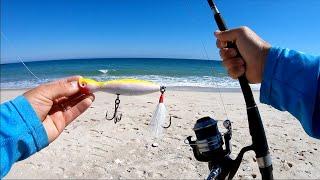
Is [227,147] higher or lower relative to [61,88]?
lower

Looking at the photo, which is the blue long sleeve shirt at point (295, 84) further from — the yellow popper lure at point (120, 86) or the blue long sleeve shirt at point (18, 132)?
the blue long sleeve shirt at point (18, 132)

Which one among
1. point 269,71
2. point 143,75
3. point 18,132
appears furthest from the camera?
point 143,75

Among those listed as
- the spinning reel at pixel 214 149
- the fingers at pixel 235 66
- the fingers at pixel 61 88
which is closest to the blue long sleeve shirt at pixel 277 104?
the fingers at pixel 61 88

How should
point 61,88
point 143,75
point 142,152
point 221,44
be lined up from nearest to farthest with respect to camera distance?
point 61,88
point 221,44
point 142,152
point 143,75

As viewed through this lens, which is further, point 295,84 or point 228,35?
point 228,35

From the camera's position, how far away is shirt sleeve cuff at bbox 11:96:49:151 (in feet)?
4.66

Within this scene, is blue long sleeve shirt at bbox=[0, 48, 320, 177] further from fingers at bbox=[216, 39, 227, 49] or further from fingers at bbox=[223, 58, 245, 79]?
fingers at bbox=[216, 39, 227, 49]

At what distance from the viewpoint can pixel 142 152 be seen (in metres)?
5.22

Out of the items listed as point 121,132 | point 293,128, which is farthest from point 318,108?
point 293,128

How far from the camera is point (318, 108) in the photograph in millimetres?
1371

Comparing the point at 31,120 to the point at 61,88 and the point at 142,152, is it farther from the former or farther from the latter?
the point at 142,152

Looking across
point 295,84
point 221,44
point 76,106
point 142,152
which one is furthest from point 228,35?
→ point 142,152

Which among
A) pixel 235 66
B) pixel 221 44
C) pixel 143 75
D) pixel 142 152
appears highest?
pixel 221 44

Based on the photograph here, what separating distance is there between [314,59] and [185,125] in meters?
5.34
